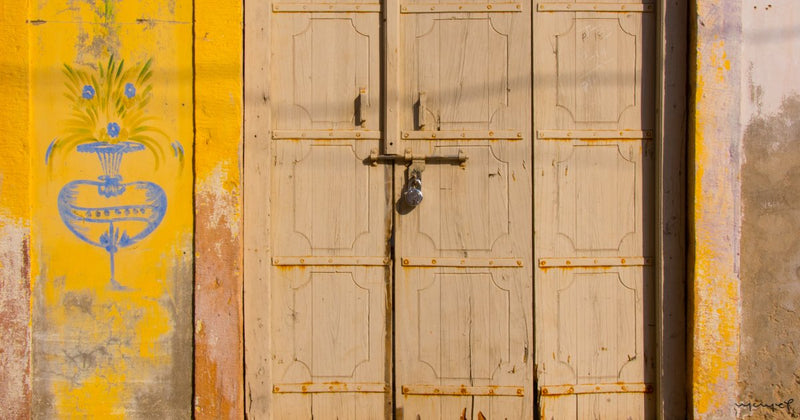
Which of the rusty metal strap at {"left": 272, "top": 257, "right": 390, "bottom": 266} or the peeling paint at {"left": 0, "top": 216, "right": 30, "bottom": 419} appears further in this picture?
the rusty metal strap at {"left": 272, "top": 257, "right": 390, "bottom": 266}

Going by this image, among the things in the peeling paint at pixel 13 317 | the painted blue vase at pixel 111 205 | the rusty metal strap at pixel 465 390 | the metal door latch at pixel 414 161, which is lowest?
the rusty metal strap at pixel 465 390

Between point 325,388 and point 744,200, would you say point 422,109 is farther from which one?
point 744,200

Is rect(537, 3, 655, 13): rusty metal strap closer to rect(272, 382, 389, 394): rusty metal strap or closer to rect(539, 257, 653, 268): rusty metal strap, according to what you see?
rect(539, 257, 653, 268): rusty metal strap

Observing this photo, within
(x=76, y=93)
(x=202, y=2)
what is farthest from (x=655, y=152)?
(x=76, y=93)

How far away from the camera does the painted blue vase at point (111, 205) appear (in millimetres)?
3650

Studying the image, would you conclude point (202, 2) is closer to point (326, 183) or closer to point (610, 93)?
point (326, 183)

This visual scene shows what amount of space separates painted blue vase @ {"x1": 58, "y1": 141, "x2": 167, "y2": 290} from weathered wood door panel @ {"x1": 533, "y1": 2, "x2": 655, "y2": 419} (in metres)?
2.08

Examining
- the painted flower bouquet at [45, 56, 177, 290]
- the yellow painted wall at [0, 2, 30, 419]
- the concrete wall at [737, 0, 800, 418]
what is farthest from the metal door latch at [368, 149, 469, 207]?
the yellow painted wall at [0, 2, 30, 419]

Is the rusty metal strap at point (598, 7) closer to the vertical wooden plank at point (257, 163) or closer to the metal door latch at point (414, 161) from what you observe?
the metal door latch at point (414, 161)

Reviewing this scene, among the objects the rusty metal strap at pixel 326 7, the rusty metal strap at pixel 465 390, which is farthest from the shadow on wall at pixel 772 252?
the rusty metal strap at pixel 326 7

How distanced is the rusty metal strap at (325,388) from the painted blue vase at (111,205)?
1013 millimetres

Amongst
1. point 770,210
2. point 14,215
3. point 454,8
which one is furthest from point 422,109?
point 14,215

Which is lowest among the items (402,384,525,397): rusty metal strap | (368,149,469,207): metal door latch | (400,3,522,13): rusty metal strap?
(402,384,525,397): rusty metal strap

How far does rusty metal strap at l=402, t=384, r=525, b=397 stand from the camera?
147 inches
